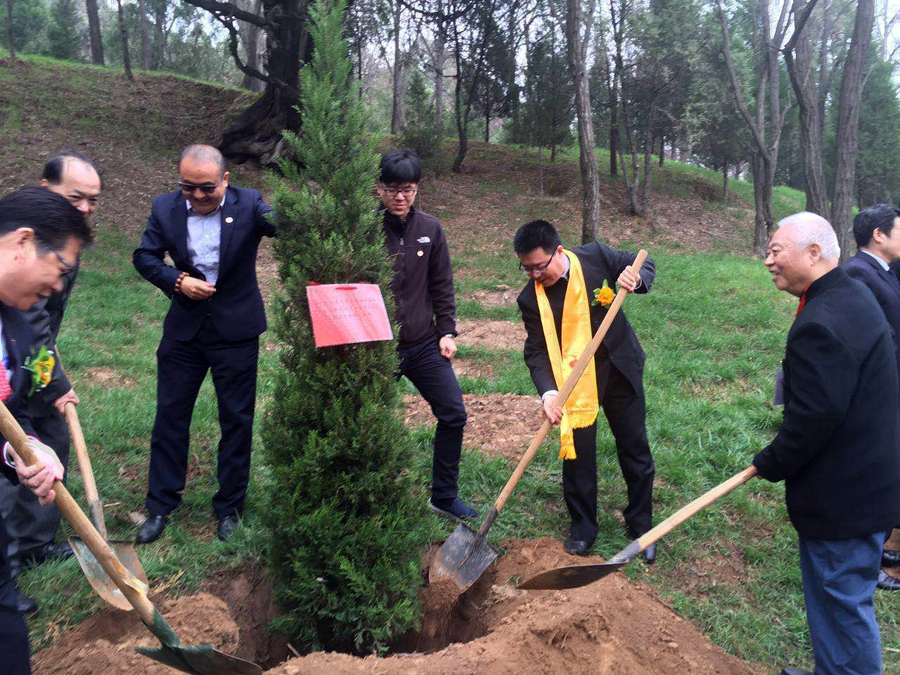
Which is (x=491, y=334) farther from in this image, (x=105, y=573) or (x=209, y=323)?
(x=105, y=573)

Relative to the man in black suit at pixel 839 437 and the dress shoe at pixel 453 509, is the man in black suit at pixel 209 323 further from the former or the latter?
the man in black suit at pixel 839 437

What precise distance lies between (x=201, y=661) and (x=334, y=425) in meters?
1.09

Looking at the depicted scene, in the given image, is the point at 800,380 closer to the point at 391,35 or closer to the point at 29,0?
the point at 391,35

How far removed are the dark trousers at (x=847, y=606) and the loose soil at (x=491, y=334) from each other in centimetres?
568

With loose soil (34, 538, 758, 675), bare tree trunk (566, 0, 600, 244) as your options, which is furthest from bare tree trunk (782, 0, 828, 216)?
loose soil (34, 538, 758, 675)

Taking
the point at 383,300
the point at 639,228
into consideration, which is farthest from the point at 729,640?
the point at 639,228

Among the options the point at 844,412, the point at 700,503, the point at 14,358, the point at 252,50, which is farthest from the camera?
the point at 252,50

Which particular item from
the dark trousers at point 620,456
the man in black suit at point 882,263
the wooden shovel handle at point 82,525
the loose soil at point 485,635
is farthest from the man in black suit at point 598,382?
the wooden shovel handle at point 82,525

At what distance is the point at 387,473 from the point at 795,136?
29.7 m

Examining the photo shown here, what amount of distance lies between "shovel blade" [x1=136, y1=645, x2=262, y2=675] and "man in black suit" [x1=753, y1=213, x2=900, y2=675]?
2.38 meters

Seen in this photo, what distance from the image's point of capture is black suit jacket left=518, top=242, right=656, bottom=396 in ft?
13.5

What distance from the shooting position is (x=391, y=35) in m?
22.9

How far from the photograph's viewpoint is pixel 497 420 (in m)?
6.17

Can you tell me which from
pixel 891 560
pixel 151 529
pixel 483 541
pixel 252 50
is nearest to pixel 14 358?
pixel 151 529
